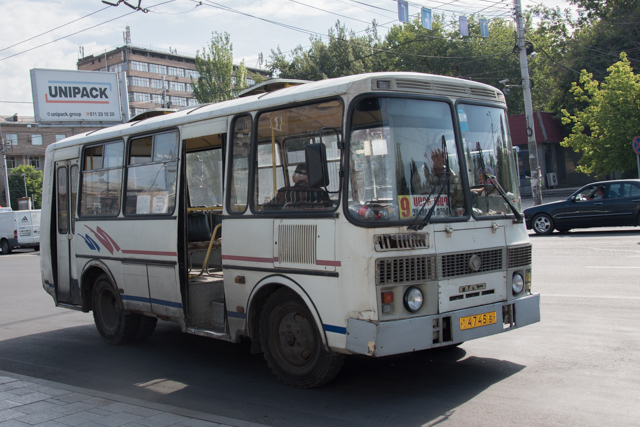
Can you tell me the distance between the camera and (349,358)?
677 centimetres

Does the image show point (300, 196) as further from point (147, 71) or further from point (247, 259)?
point (147, 71)

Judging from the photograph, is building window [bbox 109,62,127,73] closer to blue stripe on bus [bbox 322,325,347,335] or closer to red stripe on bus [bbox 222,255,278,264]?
red stripe on bus [bbox 222,255,278,264]

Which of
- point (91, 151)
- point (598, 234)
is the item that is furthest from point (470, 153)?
point (598, 234)

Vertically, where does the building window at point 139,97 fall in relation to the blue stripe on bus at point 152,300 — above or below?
above

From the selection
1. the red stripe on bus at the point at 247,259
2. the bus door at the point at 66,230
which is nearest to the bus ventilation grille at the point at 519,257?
the red stripe on bus at the point at 247,259

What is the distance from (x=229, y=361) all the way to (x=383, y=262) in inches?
118

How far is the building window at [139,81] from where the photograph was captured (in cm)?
9969

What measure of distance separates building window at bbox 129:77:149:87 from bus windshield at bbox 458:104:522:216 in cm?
10086

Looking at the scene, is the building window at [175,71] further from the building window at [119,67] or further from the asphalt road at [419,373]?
the asphalt road at [419,373]

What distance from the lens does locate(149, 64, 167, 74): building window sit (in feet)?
338

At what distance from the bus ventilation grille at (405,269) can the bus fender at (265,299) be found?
744 mm

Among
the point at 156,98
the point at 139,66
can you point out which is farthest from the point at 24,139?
the point at 156,98

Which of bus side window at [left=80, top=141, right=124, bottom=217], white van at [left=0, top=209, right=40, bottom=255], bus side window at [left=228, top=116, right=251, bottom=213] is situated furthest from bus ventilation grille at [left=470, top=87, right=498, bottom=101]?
white van at [left=0, top=209, right=40, bottom=255]

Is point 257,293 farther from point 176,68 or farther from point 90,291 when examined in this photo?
point 176,68
